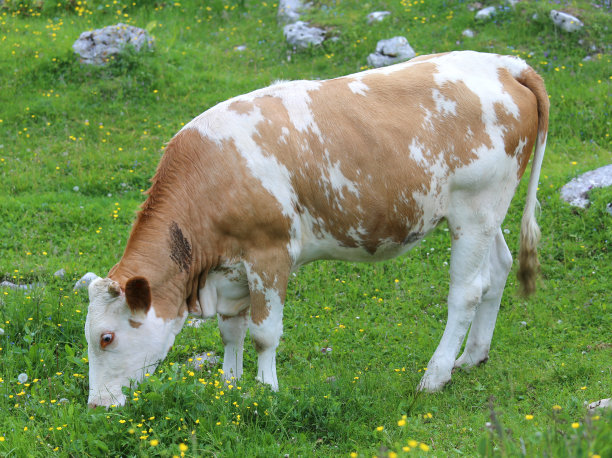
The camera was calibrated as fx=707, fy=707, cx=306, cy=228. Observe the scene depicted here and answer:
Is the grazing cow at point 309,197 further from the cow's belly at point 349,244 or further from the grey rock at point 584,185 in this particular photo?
the grey rock at point 584,185

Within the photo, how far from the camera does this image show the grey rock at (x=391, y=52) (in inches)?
495

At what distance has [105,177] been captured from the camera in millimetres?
10195

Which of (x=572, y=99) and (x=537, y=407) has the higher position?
(x=537, y=407)

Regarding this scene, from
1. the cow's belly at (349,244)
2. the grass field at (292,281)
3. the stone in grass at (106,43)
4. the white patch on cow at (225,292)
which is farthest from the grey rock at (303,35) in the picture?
the white patch on cow at (225,292)

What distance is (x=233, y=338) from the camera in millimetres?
6023

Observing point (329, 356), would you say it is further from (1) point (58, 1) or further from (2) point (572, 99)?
(1) point (58, 1)

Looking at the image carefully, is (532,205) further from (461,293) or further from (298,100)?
(298,100)

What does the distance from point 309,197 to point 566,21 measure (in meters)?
9.12

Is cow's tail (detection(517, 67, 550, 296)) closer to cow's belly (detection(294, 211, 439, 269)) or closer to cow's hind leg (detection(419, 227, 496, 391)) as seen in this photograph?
cow's hind leg (detection(419, 227, 496, 391))

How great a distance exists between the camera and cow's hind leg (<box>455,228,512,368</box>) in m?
6.51

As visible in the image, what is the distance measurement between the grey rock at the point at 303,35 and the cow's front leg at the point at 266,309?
9.18m

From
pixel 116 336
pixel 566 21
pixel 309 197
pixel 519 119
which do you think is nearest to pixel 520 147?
pixel 519 119

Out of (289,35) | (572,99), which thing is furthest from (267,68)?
(572,99)

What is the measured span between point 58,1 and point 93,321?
12.7 m
